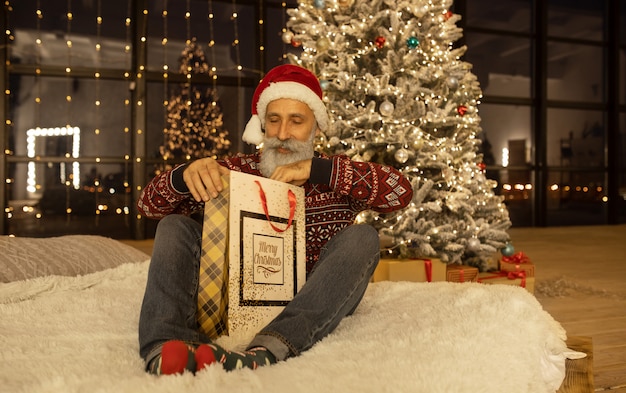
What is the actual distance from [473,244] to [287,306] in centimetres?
200

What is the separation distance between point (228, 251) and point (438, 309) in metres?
0.55

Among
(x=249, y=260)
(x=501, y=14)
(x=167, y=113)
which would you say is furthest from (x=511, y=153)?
(x=249, y=260)

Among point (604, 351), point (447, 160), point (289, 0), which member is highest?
point (289, 0)

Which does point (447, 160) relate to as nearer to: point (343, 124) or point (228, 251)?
point (343, 124)

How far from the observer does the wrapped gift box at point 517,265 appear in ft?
9.63

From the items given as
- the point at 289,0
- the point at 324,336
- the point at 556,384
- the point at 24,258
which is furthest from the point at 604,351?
the point at 289,0

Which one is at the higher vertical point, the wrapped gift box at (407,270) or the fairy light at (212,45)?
the fairy light at (212,45)

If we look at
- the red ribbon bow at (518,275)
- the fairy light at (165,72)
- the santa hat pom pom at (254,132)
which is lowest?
the red ribbon bow at (518,275)

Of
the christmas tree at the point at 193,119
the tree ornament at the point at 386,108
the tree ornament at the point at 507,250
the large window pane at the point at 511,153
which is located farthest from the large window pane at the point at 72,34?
the large window pane at the point at 511,153

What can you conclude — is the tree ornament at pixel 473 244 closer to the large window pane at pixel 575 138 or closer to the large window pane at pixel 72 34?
the large window pane at pixel 72 34

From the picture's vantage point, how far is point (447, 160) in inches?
115

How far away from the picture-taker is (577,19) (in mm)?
6836

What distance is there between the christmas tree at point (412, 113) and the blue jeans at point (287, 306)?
158cm

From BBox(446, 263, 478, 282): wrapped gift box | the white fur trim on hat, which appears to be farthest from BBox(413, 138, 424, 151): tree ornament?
the white fur trim on hat
